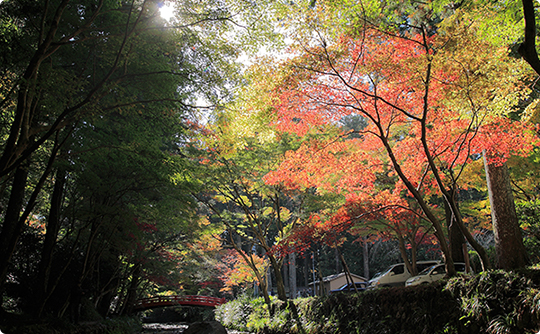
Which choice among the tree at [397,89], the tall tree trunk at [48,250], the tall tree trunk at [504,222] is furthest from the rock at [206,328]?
the tall tree trunk at [504,222]

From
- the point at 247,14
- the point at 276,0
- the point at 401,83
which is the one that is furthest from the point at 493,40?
the point at 247,14

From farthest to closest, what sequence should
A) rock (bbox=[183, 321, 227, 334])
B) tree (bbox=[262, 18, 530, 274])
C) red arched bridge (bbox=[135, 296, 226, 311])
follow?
red arched bridge (bbox=[135, 296, 226, 311])
rock (bbox=[183, 321, 227, 334])
tree (bbox=[262, 18, 530, 274])

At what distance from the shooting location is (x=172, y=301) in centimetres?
1792

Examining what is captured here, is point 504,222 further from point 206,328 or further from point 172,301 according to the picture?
point 172,301

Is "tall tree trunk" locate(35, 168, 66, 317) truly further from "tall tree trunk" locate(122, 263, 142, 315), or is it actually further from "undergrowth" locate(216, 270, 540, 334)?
"undergrowth" locate(216, 270, 540, 334)

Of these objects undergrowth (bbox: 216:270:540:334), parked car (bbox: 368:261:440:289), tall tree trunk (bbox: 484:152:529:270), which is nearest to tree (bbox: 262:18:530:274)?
tall tree trunk (bbox: 484:152:529:270)

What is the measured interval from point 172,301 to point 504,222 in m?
16.9

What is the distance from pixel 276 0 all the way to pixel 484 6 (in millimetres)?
4017

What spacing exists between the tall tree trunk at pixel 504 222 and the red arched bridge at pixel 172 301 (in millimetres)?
16425

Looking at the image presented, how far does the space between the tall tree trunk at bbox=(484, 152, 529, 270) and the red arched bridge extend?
53.9 feet

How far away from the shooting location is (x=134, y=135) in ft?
26.2

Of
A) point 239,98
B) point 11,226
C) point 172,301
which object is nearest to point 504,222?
point 239,98

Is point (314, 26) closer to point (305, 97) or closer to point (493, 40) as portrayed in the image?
point (305, 97)

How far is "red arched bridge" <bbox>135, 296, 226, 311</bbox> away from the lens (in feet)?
57.3
